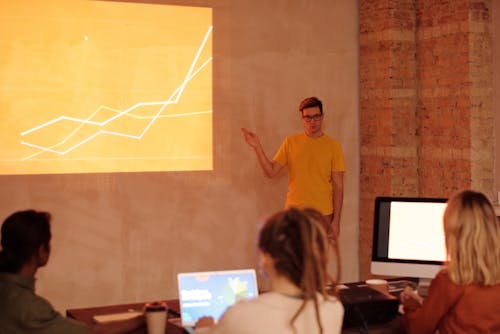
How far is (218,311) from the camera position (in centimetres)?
295

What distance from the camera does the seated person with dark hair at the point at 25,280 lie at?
2.58 m

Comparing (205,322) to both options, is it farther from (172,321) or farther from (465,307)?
(465,307)

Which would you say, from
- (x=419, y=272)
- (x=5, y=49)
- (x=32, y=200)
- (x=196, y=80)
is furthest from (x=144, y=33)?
(x=419, y=272)

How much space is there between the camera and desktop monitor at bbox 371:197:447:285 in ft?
12.1

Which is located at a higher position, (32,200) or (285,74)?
(285,74)

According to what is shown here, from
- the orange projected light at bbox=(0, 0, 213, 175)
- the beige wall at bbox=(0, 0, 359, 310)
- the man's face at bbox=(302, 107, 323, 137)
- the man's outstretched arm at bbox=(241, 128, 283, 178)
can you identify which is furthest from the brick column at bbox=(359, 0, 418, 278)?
the orange projected light at bbox=(0, 0, 213, 175)

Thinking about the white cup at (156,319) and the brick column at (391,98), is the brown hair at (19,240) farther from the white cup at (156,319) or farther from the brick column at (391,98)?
the brick column at (391,98)

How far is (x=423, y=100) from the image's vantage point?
241 inches

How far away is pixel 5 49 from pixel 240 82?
1748 millimetres

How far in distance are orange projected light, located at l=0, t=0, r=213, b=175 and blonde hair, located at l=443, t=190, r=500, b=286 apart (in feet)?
11.2

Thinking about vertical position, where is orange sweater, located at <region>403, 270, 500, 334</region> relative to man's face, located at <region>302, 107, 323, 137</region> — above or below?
below

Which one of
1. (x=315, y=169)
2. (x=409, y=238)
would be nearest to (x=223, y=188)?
(x=315, y=169)

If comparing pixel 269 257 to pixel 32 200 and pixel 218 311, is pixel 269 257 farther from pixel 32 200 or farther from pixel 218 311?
pixel 32 200

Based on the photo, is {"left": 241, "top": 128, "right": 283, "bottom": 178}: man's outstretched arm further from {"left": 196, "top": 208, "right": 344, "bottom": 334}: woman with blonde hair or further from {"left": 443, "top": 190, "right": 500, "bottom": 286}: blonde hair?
{"left": 196, "top": 208, "right": 344, "bottom": 334}: woman with blonde hair
